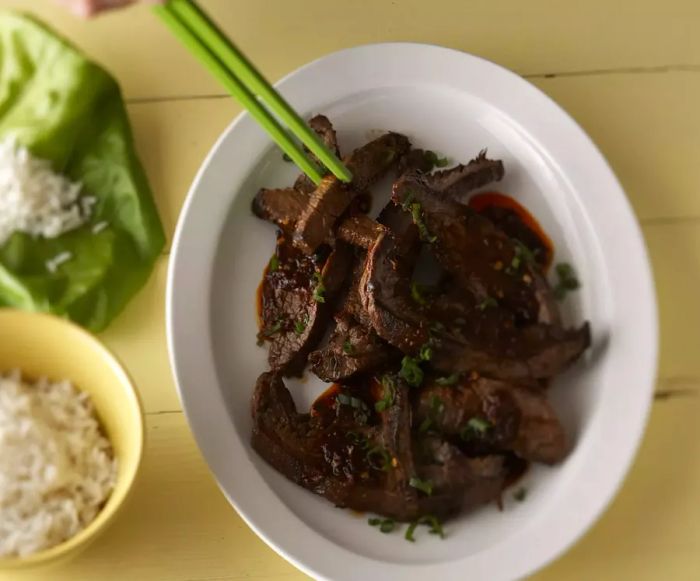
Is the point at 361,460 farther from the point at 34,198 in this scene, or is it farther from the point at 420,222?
the point at 34,198

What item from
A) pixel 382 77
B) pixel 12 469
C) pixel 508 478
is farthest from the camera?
pixel 382 77

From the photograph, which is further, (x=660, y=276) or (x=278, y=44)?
(x=278, y=44)

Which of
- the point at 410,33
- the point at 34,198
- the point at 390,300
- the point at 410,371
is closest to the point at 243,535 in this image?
the point at 410,371

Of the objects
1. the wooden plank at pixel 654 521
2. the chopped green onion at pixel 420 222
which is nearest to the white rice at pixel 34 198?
the chopped green onion at pixel 420 222

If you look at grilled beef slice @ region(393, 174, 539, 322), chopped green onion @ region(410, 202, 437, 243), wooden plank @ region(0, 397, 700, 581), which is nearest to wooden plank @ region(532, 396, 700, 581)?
wooden plank @ region(0, 397, 700, 581)

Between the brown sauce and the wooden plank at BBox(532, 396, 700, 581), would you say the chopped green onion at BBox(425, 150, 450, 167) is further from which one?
the wooden plank at BBox(532, 396, 700, 581)

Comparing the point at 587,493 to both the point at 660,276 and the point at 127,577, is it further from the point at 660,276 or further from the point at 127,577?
the point at 127,577

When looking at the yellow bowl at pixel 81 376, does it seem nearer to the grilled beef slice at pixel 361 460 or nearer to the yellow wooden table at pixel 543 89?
the yellow wooden table at pixel 543 89

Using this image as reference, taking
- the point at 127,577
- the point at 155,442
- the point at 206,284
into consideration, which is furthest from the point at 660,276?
the point at 127,577
